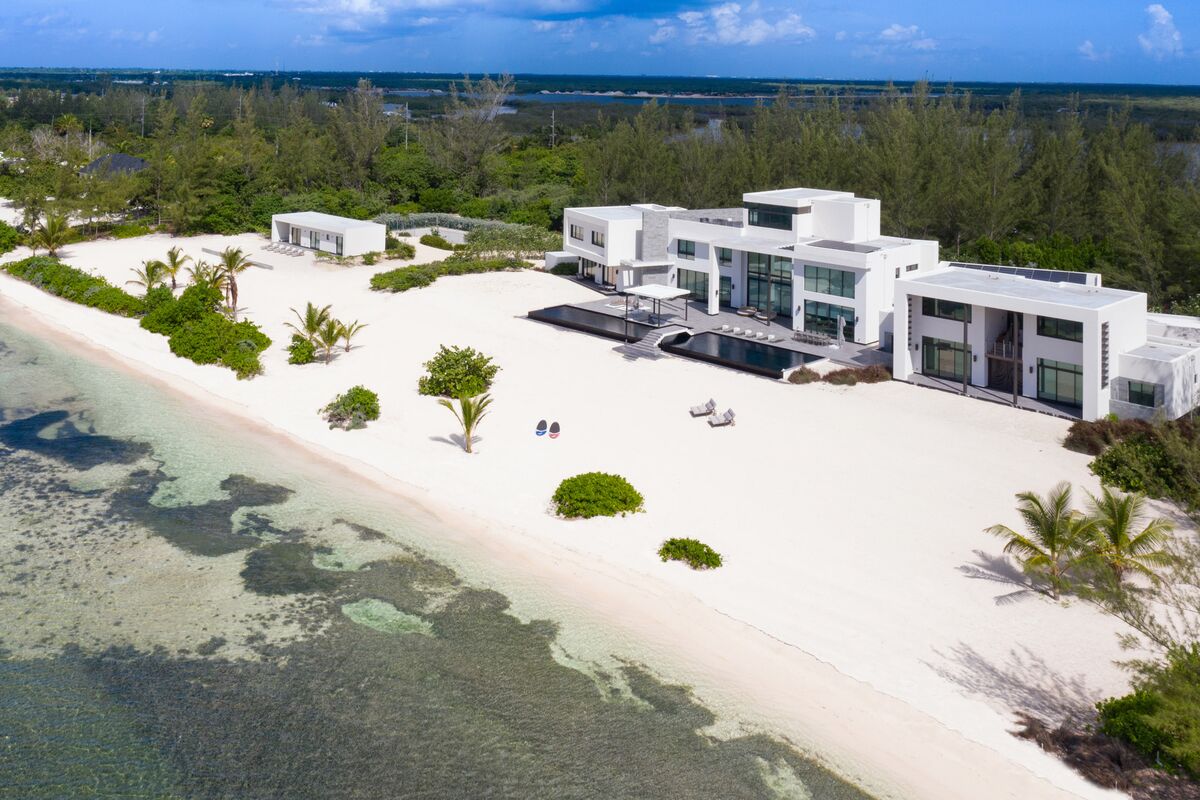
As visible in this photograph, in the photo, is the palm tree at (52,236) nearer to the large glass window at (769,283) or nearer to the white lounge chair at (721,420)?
the large glass window at (769,283)

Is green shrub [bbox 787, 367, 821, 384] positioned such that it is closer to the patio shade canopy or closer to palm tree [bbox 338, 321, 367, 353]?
the patio shade canopy

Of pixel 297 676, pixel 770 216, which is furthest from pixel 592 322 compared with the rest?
pixel 297 676

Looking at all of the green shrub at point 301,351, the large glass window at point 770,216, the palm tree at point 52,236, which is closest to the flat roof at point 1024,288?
the large glass window at point 770,216

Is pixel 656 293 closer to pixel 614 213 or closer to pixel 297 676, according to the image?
pixel 614 213

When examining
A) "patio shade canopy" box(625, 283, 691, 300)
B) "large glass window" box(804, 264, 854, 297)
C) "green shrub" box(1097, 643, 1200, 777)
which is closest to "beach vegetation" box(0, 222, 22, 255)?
"patio shade canopy" box(625, 283, 691, 300)

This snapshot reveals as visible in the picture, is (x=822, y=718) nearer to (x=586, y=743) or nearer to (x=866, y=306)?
(x=586, y=743)

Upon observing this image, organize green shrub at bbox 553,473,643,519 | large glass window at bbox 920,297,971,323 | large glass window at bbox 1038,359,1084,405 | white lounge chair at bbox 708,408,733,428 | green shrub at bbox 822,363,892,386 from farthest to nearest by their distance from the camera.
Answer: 1. green shrub at bbox 822,363,892,386
2. large glass window at bbox 920,297,971,323
3. large glass window at bbox 1038,359,1084,405
4. white lounge chair at bbox 708,408,733,428
5. green shrub at bbox 553,473,643,519

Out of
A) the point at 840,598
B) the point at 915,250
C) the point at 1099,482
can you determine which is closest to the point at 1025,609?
the point at 840,598
